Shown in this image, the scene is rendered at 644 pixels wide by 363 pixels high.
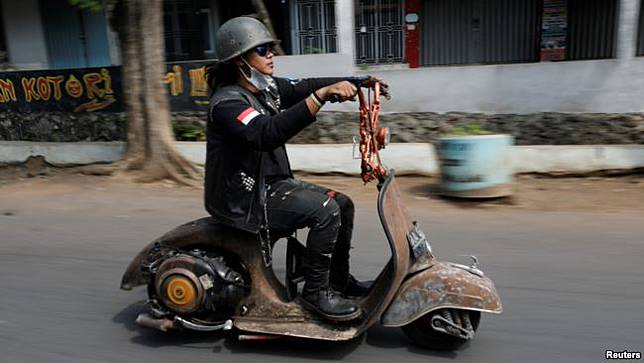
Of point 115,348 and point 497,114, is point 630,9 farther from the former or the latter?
point 115,348

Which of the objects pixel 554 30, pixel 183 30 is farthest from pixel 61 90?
pixel 554 30

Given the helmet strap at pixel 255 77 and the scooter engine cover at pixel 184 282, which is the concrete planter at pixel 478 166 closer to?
the helmet strap at pixel 255 77

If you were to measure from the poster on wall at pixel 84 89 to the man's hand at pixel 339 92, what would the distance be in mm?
7551

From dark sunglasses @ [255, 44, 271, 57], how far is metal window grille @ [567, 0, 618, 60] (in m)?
12.4

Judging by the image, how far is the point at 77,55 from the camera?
50.4 feet

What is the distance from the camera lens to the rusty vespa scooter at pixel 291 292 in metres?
3.11

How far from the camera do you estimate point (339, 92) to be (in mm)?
2930

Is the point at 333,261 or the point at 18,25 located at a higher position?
the point at 18,25

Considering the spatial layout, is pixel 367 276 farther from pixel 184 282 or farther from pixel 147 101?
pixel 147 101

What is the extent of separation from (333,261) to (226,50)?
1397mm

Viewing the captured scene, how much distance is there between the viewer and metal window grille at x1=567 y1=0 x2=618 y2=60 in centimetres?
1331

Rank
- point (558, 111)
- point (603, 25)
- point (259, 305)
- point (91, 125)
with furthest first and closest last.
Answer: point (603, 25)
point (91, 125)
point (558, 111)
point (259, 305)

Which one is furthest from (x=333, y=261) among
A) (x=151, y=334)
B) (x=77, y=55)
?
(x=77, y=55)

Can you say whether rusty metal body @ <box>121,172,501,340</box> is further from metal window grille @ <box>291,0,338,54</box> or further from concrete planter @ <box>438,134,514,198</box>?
metal window grille @ <box>291,0,338,54</box>
